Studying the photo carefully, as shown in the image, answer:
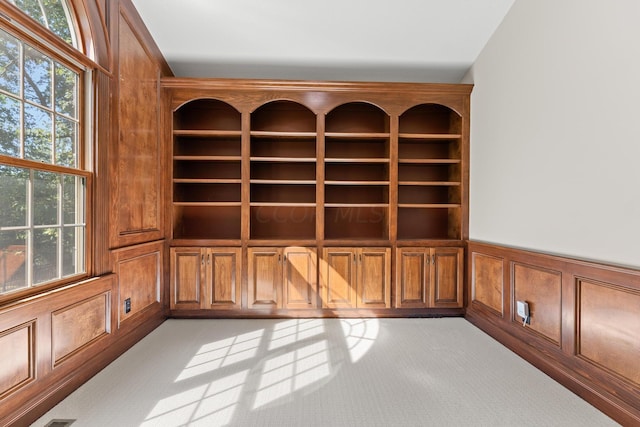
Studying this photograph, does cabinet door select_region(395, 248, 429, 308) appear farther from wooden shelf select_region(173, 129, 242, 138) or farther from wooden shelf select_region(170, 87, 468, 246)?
wooden shelf select_region(173, 129, 242, 138)

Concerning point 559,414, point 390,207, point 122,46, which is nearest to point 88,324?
point 122,46

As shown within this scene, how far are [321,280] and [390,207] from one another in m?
1.00

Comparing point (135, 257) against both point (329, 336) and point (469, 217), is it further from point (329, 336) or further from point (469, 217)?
point (469, 217)

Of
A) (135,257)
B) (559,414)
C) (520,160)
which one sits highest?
(520,160)

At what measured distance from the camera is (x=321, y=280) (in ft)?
10.2

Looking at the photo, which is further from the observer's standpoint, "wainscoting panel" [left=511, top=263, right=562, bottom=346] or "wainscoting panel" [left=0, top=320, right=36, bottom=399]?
"wainscoting panel" [left=511, top=263, right=562, bottom=346]

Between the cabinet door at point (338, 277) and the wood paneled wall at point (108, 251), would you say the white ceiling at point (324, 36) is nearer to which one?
the wood paneled wall at point (108, 251)

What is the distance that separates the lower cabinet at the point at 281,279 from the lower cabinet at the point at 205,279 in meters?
0.17

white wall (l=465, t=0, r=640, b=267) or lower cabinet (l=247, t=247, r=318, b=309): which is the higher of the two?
white wall (l=465, t=0, r=640, b=267)

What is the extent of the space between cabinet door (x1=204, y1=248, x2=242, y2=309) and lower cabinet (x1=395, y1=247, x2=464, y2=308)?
1584mm

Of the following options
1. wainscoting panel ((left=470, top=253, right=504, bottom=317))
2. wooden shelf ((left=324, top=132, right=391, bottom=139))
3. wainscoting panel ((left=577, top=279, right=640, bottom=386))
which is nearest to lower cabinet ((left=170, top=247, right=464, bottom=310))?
wainscoting panel ((left=470, top=253, right=504, bottom=317))

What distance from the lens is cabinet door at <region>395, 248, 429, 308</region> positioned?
3123 millimetres

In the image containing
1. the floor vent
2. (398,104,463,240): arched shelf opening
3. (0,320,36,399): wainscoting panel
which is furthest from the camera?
(398,104,463,240): arched shelf opening

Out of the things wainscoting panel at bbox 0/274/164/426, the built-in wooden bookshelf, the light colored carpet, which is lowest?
the light colored carpet
